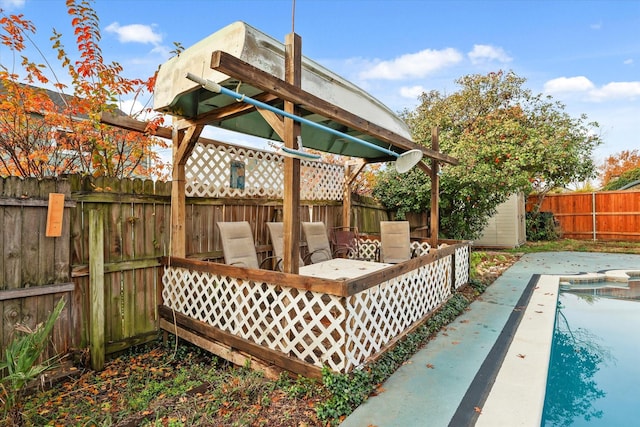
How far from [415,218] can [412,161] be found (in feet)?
17.4

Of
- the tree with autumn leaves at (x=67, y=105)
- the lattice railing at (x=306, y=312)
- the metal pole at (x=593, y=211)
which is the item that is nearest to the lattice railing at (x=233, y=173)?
the tree with autumn leaves at (x=67, y=105)

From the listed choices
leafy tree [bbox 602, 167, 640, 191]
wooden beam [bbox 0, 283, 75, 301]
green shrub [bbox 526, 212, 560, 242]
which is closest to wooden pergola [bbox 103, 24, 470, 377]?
wooden beam [bbox 0, 283, 75, 301]

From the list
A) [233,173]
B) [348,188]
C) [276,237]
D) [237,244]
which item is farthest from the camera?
[348,188]

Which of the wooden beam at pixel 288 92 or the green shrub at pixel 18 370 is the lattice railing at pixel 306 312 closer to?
the green shrub at pixel 18 370

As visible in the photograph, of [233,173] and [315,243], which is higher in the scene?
[233,173]

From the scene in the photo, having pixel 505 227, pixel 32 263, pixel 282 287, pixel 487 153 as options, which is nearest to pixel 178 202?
pixel 32 263

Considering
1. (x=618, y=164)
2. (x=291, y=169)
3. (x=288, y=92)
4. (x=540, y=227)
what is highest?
(x=618, y=164)

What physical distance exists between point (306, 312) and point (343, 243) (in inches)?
152

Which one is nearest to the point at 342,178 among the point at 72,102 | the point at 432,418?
the point at 72,102

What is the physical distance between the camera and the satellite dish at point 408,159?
14.8ft

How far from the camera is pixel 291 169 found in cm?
299

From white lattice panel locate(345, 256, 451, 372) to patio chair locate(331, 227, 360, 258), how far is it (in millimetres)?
1960

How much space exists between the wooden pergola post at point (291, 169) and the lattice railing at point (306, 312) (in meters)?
0.34

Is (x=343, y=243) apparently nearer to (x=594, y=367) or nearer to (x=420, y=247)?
(x=420, y=247)
